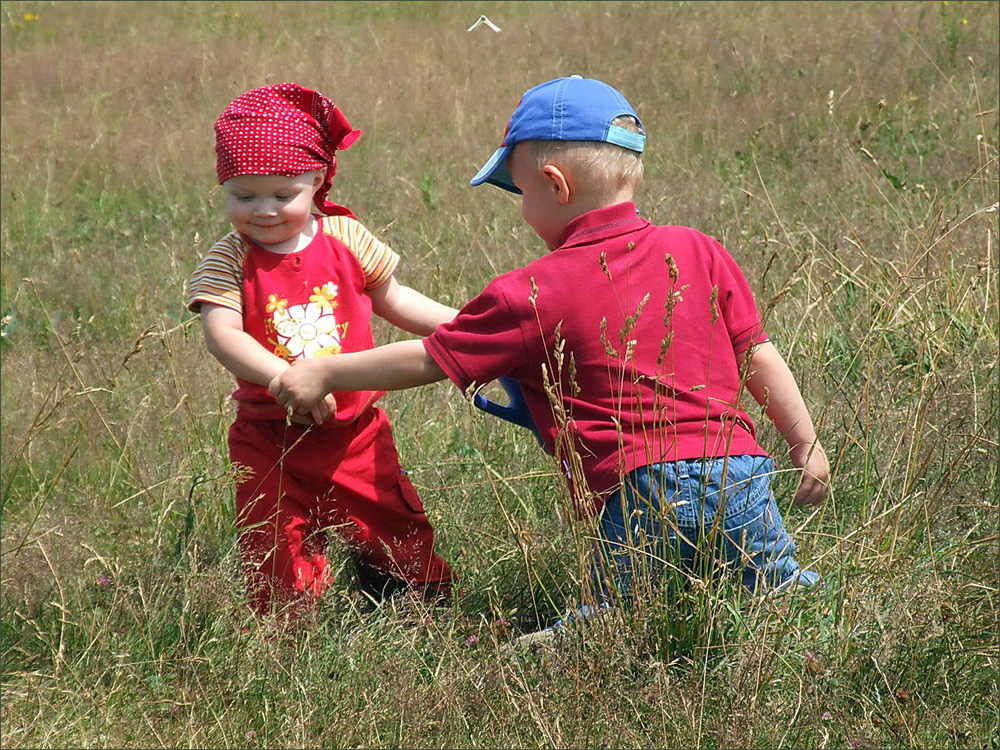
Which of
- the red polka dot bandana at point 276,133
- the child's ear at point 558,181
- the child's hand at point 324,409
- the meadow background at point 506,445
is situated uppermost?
the red polka dot bandana at point 276,133

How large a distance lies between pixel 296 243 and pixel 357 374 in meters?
0.50

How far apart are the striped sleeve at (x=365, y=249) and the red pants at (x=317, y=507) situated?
372 millimetres

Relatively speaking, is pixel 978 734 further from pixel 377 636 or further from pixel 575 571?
pixel 377 636

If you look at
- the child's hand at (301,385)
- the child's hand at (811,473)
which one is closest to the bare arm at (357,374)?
the child's hand at (301,385)

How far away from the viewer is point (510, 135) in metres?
2.46

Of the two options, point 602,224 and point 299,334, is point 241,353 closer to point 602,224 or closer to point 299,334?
point 299,334

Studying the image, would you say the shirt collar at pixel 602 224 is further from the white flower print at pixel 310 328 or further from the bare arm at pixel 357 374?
the white flower print at pixel 310 328

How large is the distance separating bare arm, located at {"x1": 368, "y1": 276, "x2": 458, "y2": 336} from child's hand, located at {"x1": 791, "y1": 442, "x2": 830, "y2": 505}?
37.4 inches

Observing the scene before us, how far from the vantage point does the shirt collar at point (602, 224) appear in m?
2.37

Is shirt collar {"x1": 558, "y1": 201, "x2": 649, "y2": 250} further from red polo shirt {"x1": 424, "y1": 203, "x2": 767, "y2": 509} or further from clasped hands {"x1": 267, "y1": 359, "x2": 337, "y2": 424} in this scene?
clasped hands {"x1": 267, "y1": 359, "x2": 337, "y2": 424}

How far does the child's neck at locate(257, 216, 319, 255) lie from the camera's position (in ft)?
9.02

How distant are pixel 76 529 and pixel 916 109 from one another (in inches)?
200

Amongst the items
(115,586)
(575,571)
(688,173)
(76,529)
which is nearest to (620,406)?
(575,571)

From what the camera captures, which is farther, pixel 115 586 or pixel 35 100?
pixel 35 100
